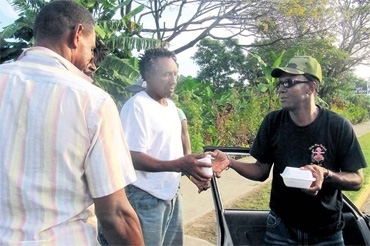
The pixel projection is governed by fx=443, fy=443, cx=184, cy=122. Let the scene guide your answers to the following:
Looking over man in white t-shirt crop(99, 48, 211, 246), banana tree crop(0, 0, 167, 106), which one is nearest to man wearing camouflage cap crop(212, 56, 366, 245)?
man in white t-shirt crop(99, 48, 211, 246)

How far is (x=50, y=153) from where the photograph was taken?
52.6 inches

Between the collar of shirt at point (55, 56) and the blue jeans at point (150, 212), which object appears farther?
the blue jeans at point (150, 212)

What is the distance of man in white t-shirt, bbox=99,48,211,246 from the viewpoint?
2566 millimetres

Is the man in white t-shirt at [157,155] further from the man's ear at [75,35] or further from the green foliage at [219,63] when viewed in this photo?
the green foliage at [219,63]

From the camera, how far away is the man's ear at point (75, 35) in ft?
4.98

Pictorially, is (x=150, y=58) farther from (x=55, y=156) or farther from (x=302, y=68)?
(x=55, y=156)

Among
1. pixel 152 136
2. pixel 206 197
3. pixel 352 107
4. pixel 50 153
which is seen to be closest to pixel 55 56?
pixel 50 153

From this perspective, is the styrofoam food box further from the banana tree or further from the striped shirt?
the banana tree

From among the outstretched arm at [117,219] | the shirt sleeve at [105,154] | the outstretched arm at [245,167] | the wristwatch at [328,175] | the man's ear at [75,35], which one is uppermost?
the man's ear at [75,35]

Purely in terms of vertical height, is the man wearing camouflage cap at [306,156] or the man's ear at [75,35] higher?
the man's ear at [75,35]

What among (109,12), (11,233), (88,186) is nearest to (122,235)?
(88,186)

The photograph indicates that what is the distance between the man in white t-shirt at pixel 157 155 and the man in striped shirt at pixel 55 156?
113 centimetres

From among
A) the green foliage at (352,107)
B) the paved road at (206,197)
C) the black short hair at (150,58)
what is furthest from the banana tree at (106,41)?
the green foliage at (352,107)

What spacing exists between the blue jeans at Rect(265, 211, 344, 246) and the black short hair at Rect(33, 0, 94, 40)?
1685 millimetres
